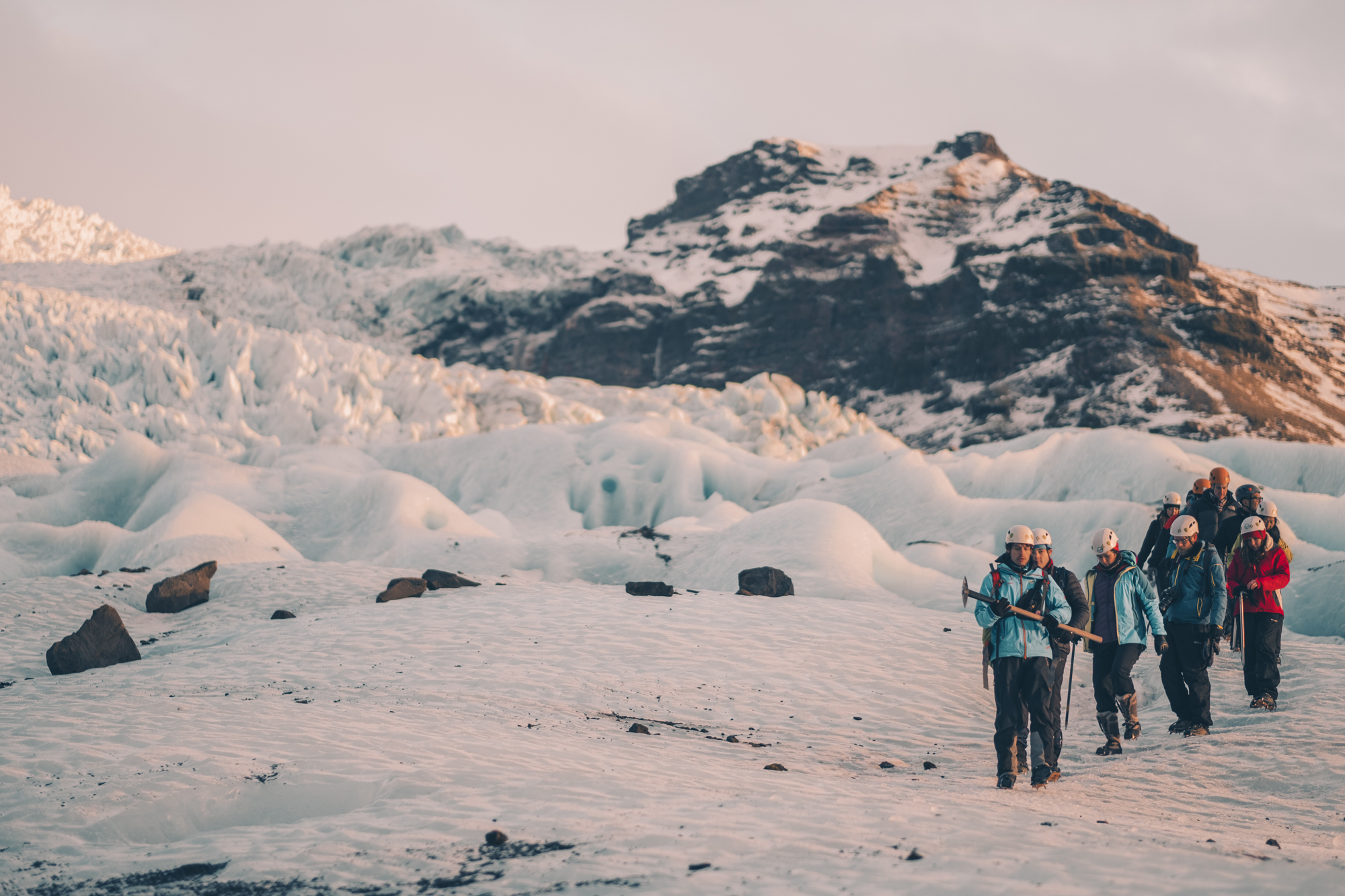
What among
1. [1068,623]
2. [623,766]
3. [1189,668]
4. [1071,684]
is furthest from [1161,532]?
[623,766]

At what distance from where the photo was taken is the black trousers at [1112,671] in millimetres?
7891

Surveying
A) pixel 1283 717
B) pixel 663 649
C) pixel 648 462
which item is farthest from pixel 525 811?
pixel 648 462

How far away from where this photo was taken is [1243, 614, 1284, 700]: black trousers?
8594 mm

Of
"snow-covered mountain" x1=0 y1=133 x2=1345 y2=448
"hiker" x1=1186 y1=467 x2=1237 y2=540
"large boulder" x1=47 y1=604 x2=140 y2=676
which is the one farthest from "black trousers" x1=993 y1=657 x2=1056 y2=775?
"snow-covered mountain" x1=0 y1=133 x2=1345 y2=448

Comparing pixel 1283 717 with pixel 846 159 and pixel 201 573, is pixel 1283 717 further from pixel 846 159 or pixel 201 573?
pixel 846 159

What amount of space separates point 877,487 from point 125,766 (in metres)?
21.3

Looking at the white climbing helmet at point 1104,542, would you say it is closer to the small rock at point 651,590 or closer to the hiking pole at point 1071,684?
the hiking pole at point 1071,684

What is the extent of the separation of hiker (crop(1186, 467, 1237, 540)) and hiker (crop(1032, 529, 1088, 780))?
3.29 m

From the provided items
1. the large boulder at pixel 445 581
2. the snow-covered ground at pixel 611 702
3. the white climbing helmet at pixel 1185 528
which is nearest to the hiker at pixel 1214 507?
the white climbing helmet at pixel 1185 528

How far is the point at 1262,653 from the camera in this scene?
8.74m

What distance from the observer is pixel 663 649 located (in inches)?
458

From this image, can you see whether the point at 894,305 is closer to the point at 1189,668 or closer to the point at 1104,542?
the point at 1189,668

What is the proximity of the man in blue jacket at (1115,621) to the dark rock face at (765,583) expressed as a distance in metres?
7.41

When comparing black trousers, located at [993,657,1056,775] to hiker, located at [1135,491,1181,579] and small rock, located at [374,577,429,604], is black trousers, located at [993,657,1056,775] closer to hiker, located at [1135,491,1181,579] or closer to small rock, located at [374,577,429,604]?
hiker, located at [1135,491,1181,579]
